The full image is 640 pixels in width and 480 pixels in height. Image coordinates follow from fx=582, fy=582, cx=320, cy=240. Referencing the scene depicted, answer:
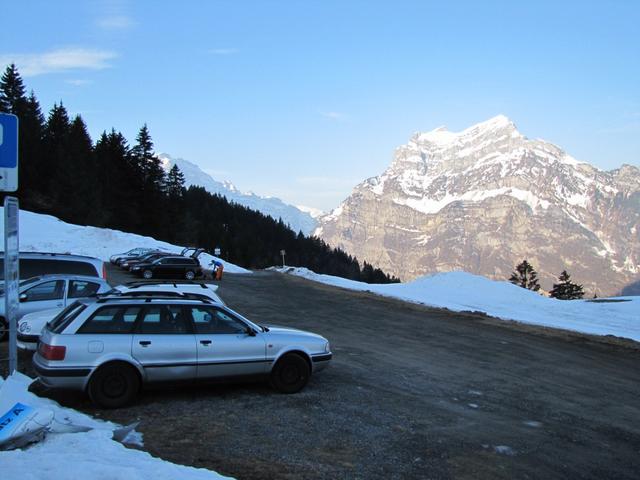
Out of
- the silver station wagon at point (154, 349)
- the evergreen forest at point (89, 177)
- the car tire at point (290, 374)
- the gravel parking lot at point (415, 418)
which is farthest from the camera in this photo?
the evergreen forest at point (89, 177)

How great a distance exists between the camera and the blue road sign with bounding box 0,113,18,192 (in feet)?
22.2

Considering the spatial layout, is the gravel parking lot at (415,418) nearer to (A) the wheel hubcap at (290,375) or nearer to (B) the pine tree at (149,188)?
(A) the wheel hubcap at (290,375)

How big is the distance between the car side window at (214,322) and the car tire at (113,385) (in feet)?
3.75

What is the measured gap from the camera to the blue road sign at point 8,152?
675 centimetres

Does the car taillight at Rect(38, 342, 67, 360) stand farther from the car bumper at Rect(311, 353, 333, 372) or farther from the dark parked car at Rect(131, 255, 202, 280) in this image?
the dark parked car at Rect(131, 255, 202, 280)

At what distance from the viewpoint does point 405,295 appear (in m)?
29.2

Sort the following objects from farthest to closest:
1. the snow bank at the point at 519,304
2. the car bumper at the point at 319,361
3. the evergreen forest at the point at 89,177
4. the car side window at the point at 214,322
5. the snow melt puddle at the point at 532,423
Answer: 1. the evergreen forest at the point at 89,177
2. the snow bank at the point at 519,304
3. the car bumper at the point at 319,361
4. the car side window at the point at 214,322
5. the snow melt puddle at the point at 532,423

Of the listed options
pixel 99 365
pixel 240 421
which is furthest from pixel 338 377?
pixel 99 365

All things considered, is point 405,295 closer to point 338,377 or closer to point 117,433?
point 338,377

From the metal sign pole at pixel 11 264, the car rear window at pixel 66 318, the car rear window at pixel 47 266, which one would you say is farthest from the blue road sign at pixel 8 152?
the car rear window at pixel 47 266

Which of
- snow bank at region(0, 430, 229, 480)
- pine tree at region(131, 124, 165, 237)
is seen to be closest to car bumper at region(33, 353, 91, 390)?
snow bank at region(0, 430, 229, 480)

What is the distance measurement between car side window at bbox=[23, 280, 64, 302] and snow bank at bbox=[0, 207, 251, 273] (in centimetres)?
2928

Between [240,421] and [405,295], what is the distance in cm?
2229

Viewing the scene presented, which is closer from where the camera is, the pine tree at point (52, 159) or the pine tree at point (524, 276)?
the pine tree at point (52, 159)
